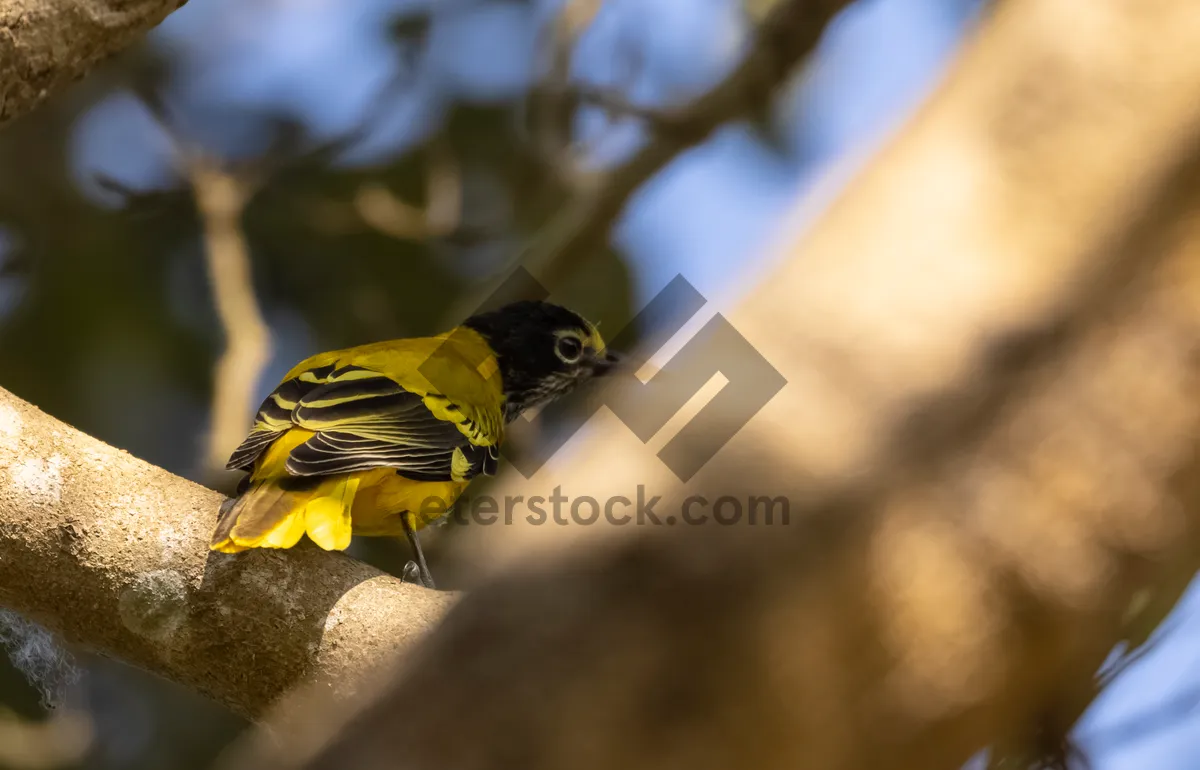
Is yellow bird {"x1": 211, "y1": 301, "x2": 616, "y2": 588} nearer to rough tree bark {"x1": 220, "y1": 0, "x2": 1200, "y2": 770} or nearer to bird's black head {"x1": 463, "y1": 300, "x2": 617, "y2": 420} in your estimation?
bird's black head {"x1": 463, "y1": 300, "x2": 617, "y2": 420}

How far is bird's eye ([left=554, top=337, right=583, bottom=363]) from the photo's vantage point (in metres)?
5.32

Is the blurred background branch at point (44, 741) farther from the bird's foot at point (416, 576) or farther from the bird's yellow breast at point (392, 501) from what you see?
the bird's yellow breast at point (392, 501)

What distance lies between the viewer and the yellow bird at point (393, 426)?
309cm

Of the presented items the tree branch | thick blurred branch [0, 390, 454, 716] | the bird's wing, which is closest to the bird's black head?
the tree branch

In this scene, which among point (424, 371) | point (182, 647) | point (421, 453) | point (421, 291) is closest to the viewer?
point (182, 647)

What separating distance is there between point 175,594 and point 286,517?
0.31 meters

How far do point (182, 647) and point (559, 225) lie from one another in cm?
282

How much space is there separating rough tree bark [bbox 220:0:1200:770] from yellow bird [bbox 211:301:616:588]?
216 cm

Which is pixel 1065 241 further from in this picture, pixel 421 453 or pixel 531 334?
pixel 531 334

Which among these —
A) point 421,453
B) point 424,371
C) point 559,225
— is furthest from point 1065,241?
point 559,225

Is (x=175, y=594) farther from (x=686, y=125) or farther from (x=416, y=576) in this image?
(x=686, y=125)

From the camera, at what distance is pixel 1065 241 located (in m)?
0.89

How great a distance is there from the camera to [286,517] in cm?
297
